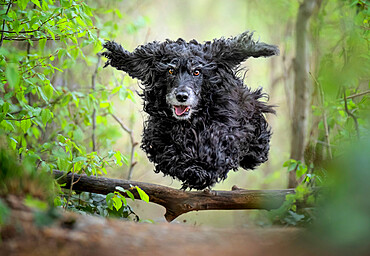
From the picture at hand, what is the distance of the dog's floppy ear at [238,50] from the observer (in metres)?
4.39

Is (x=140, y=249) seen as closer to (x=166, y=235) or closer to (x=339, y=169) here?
(x=166, y=235)

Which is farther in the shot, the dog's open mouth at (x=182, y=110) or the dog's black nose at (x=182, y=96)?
the dog's open mouth at (x=182, y=110)

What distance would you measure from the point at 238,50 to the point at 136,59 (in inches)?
43.2

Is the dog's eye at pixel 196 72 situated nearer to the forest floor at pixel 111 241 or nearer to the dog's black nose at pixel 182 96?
the dog's black nose at pixel 182 96

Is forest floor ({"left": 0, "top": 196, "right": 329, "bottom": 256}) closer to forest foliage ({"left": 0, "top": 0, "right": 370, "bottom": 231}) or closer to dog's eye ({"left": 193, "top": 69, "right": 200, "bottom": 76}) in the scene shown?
forest foliage ({"left": 0, "top": 0, "right": 370, "bottom": 231})

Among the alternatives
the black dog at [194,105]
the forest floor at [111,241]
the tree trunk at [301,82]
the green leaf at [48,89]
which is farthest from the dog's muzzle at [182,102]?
the tree trunk at [301,82]

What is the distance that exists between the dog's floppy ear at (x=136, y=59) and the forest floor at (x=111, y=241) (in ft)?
7.05

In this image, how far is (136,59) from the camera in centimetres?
456

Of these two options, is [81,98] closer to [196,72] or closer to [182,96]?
[196,72]

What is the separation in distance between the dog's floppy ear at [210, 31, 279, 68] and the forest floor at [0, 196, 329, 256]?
86.8 inches

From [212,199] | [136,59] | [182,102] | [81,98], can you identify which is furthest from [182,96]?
[81,98]

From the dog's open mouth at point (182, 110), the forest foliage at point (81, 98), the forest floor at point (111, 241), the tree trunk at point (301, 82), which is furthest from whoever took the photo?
the tree trunk at point (301, 82)

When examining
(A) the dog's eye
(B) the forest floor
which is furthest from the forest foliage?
(A) the dog's eye

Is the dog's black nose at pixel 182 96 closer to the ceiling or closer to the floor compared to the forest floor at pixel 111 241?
closer to the ceiling
